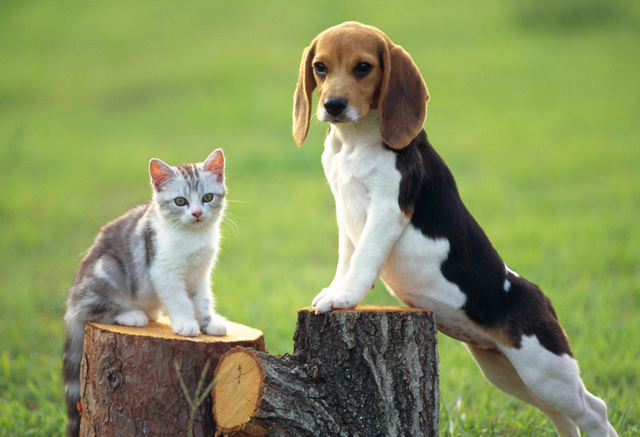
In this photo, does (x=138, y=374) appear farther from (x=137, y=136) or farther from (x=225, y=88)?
(x=225, y=88)

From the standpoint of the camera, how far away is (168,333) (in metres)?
3.31

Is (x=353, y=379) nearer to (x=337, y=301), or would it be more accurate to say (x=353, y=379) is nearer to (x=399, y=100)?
(x=337, y=301)

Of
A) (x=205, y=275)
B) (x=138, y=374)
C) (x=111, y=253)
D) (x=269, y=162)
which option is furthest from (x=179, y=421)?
(x=269, y=162)

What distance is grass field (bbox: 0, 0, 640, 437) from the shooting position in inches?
237

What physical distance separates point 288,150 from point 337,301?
10.1 meters

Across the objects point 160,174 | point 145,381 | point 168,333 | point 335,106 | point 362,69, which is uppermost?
point 362,69

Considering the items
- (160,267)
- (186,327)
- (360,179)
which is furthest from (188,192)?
(360,179)

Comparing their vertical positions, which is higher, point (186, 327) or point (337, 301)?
point (337, 301)

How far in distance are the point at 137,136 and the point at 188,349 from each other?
11919mm

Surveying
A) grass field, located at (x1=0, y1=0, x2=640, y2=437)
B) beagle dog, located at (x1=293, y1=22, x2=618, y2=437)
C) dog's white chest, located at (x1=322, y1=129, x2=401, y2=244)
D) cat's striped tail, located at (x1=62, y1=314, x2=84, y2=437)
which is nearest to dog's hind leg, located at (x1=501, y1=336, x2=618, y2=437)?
beagle dog, located at (x1=293, y1=22, x2=618, y2=437)

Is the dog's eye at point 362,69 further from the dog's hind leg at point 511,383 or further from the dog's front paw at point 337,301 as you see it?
the dog's hind leg at point 511,383

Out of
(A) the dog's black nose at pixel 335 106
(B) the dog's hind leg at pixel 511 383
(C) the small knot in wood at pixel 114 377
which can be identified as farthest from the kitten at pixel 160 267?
(B) the dog's hind leg at pixel 511 383

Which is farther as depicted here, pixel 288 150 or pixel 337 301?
pixel 288 150

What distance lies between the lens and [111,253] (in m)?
3.57
